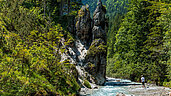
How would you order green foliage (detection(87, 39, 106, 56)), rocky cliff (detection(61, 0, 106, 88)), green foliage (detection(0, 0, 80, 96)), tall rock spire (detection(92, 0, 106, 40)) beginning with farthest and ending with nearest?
1. tall rock spire (detection(92, 0, 106, 40))
2. green foliage (detection(87, 39, 106, 56))
3. rocky cliff (detection(61, 0, 106, 88))
4. green foliage (detection(0, 0, 80, 96))

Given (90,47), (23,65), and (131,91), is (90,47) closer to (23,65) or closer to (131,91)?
(131,91)

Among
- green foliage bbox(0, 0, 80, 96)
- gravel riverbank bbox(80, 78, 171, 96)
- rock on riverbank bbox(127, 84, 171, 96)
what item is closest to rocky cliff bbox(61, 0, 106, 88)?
gravel riverbank bbox(80, 78, 171, 96)

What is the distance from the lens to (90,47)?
3038cm

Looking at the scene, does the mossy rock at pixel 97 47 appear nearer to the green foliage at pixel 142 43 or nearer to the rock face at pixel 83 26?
the rock face at pixel 83 26

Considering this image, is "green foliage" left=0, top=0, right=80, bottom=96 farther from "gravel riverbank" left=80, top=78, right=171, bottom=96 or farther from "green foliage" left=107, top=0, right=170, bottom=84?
"green foliage" left=107, top=0, right=170, bottom=84

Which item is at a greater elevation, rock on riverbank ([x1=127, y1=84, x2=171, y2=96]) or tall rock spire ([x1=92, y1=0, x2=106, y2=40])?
tall rock spire ([x1=92, y1=0, x2=106, y2=40])

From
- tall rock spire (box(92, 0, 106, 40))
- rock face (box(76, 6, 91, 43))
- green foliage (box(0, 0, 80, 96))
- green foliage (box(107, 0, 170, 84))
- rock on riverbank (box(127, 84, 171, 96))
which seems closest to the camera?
green foliage (box(0, 0, 80, 96))

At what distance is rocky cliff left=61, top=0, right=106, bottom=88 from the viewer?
1122 inches

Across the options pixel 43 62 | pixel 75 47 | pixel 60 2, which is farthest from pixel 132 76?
pixel 43 62

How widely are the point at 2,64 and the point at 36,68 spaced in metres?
3.14

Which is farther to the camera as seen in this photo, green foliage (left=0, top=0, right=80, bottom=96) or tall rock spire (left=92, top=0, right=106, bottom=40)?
tall rock spire (left=92, top=0, right=106, bottom=40)

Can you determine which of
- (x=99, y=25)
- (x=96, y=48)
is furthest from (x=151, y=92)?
(x=99, y=25)

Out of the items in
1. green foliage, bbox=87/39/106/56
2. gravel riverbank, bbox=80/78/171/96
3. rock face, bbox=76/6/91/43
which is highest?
rock face, bbox=76/6/91/43

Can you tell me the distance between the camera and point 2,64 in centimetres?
747
